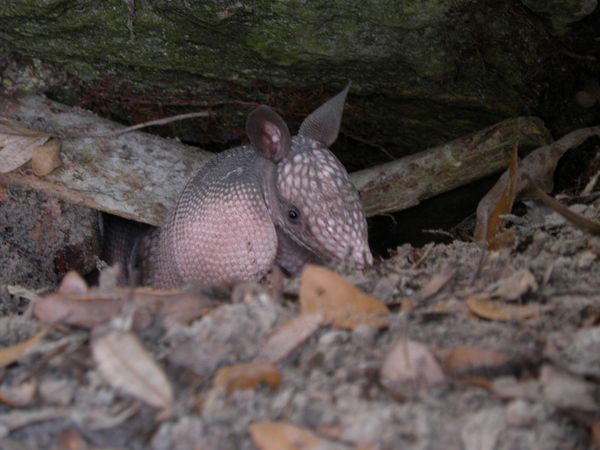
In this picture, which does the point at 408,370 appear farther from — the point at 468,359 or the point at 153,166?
the point at 153,166

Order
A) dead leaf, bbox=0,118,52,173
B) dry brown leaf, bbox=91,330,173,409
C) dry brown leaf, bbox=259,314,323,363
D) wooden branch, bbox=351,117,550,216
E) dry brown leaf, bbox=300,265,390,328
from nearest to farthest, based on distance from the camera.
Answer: dry brown leaf, bbox=91,330,173,409 → dry brown leaf, bbox=259,314,323,363 → dry brown leaf, bbox=300,265,390,328 → dead leaf, bbox=0,118,52,173 → wooden branch, bbox=351,117,550,216

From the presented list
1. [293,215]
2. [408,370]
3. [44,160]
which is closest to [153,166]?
[44,160]

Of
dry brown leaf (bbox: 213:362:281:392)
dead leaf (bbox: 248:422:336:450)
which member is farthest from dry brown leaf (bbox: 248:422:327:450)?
dry brown leaf (bbox: 213:362:281:392)

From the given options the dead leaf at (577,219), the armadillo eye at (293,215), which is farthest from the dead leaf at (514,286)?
the armadillo eye at (293,215)

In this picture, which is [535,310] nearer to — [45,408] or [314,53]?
[45,408]

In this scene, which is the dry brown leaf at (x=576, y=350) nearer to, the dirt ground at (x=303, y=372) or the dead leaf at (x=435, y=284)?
the dirt ground at (x=303, y=372)

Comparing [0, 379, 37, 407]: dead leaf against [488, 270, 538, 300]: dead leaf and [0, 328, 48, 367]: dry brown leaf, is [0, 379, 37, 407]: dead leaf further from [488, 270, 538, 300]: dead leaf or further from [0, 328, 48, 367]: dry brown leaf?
[488, 270, 538, 300]: dead leaf
